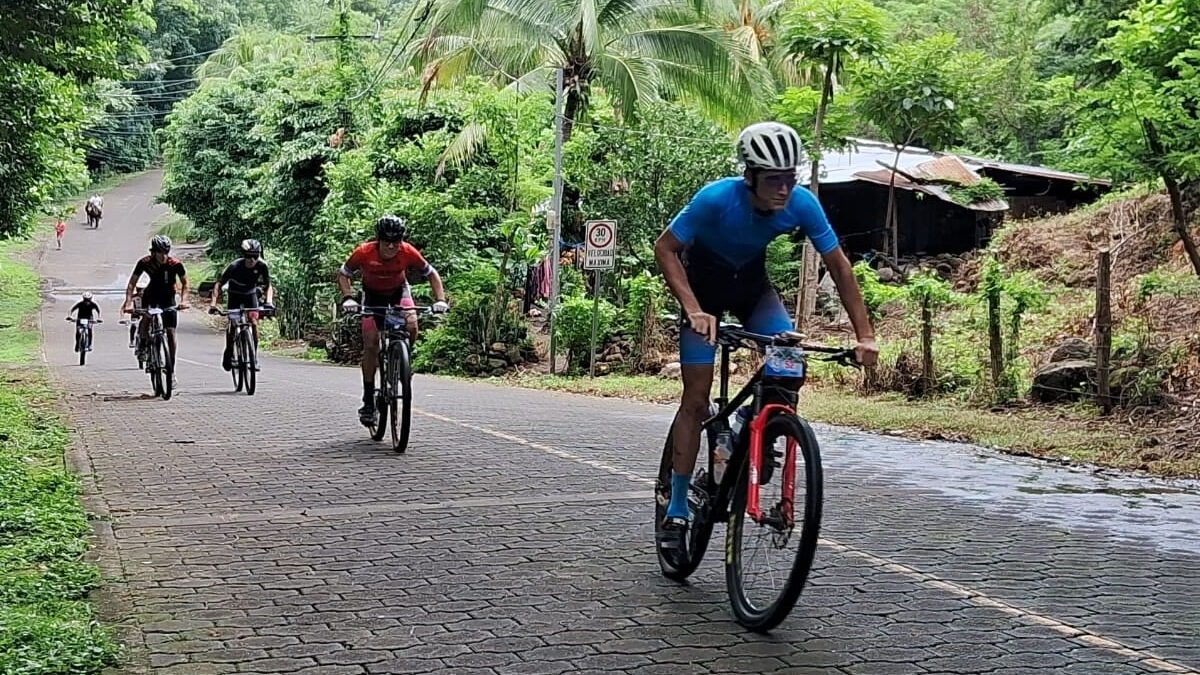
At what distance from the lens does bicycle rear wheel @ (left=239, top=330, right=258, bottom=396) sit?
1600cm

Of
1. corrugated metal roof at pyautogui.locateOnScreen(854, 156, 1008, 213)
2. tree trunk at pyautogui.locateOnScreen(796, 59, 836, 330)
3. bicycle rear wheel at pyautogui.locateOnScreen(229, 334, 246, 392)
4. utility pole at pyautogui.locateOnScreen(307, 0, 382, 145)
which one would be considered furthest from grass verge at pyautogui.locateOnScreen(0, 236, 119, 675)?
utility pole at pyautogui.locateOnScreen(307, 0, 382, 145)

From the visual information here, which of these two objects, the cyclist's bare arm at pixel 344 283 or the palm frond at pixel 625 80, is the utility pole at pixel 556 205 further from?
the cyclist's bare arm at pixel 344 283

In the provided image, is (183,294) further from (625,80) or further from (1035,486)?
(625,80)

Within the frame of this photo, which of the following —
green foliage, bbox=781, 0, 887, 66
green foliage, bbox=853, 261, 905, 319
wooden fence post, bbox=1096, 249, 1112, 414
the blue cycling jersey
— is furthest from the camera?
green foliage, bbox=781, 0, 887, 66

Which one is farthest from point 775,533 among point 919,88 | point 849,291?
point 919,88

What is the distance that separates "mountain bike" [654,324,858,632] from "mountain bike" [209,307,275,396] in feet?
36.5

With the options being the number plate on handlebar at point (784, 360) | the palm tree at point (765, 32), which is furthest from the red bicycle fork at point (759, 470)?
the palm tree at point (765, 32)

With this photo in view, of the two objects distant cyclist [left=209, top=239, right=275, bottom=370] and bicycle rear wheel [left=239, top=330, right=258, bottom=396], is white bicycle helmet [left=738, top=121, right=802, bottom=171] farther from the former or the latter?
distant cyclist [left=209, top=239, right=275, bottom=370]

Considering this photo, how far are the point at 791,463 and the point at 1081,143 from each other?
408 inches

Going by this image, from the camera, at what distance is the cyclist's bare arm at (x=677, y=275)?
5.53 m

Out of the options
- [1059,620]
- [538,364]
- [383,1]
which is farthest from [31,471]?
[383,1]

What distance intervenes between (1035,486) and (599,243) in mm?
11804

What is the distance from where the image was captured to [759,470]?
537cm

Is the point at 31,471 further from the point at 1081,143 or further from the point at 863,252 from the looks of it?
the point at 863,252
